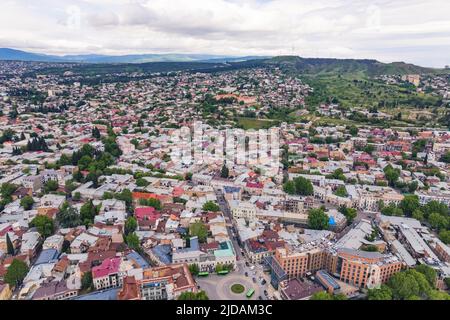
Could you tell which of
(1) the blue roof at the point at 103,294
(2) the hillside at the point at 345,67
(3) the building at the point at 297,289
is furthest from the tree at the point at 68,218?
(2) the hillside at the point at 345,67

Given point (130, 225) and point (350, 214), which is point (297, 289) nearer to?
point (350, 214)

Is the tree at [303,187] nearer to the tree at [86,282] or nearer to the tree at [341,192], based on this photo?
the tree at [341,192]

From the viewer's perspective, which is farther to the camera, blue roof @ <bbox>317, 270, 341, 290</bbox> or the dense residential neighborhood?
the dense residential neighborhood

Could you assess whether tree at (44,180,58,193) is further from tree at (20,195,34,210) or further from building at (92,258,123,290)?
building at (92,258,123,290)

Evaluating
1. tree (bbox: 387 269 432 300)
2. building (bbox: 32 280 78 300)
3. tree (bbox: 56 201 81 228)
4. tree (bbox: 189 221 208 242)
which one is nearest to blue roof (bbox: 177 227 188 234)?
tree (bbox: 189 221 208 242)

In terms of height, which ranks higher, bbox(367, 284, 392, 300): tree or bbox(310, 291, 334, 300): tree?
bbox(310, 291, 334, 300): tree

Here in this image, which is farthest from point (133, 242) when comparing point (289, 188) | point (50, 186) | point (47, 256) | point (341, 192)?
point (341, 192)
